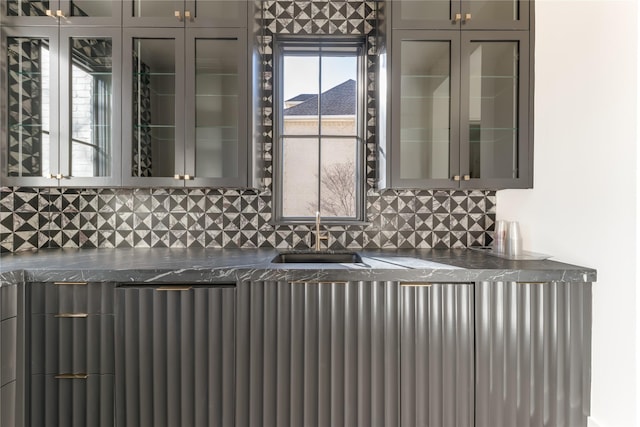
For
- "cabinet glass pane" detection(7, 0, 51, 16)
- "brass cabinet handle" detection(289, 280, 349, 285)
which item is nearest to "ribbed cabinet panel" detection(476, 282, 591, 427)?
"brass cabinet handle" detection(289, 280, 349, 285)

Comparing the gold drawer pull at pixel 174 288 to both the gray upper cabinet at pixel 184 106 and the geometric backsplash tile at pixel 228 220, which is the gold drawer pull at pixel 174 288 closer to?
the gray upper cabinet at pixel 184 106

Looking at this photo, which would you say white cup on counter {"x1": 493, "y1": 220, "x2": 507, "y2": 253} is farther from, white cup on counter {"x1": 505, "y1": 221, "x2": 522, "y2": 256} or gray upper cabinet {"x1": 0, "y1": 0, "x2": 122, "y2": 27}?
gray upper cabinet {"x1": 0, "y1": 0, "x2": 122, "y2": 27}

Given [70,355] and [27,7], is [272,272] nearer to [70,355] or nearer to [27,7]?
[70,355]

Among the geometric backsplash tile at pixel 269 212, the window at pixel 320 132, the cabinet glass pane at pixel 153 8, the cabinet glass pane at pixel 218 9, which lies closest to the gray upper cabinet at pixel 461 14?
the geometric backsplash tile at pixel 269 212

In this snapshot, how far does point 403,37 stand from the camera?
1.97 m

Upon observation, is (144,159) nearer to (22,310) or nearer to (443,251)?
(22,310)

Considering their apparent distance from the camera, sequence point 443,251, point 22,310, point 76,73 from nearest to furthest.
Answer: point 22,310, point 76,73, point 443,251

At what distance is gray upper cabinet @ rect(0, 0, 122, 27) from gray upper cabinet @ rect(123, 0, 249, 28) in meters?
0.09

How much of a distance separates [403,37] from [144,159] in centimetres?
170

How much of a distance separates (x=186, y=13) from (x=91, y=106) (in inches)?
30.7

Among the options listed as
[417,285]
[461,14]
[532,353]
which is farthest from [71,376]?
[461,14]

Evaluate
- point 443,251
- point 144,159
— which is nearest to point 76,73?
point 144,159

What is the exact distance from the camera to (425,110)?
200 cm

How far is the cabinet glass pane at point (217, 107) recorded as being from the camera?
1.97 metres
